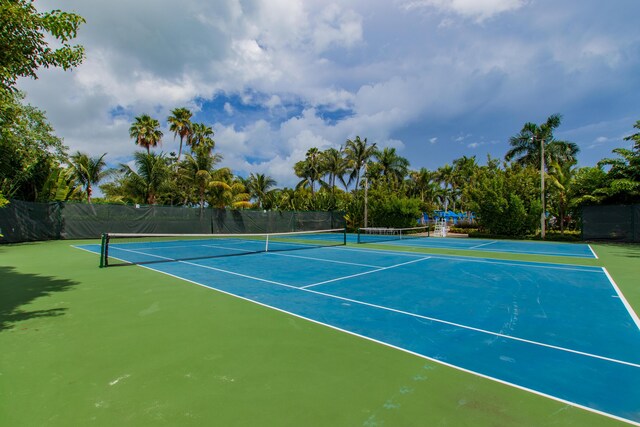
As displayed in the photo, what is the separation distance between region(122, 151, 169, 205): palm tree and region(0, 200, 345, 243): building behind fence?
4.76m

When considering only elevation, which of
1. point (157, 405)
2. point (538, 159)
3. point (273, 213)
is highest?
point (538, 159)

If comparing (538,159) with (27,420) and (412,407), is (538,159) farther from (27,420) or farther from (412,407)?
(27,420)

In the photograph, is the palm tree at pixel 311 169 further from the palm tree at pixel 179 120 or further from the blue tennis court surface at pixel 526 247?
the blue tennis court surface at pixel 526 247

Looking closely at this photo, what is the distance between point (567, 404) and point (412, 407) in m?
1.32

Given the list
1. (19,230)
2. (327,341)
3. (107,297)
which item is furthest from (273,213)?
(327,341)

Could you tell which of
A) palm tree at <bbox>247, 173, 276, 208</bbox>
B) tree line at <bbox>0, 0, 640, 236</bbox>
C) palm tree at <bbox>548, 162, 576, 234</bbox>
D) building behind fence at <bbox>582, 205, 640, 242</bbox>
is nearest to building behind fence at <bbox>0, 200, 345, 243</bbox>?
tree line at <bbox>0, 0, 640, 236</bbox>

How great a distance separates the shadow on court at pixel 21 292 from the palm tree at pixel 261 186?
104 ft

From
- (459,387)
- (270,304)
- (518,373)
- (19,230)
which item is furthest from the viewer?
(19,230)

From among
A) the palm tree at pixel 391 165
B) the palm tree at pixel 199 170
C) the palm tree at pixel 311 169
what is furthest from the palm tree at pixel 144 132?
the palm tree at pixel 391 165

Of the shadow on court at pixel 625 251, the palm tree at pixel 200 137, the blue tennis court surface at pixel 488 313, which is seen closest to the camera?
the blue tennis court surface at pixel 488 313

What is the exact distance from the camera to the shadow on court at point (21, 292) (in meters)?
4.86

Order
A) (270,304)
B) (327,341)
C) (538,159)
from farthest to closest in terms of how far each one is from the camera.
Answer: (538,159)
(270,304)
(327,341)

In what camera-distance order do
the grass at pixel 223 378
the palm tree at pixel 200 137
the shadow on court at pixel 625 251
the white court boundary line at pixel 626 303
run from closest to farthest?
the grass at pixel 223 378 → the white court boundary line at pixel 626 303 → the shadow on court at pixel 625 251 → the palm tree at pixel 200 137

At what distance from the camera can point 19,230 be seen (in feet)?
58.8
